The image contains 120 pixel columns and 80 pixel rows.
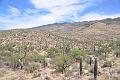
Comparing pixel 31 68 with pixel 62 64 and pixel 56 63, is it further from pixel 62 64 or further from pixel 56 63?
pixel 62 64

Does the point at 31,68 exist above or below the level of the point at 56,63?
below

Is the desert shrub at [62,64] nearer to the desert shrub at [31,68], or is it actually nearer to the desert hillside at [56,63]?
the desert hillside at [56,63]

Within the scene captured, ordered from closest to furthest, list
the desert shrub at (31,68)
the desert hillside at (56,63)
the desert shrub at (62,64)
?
1. the desert hillside at (56,63)
2. the desert shrub at (62,64)
3. the desert shrub at (31,68)

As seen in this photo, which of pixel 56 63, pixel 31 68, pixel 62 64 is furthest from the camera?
pixel 31 68

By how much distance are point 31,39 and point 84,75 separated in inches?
2144

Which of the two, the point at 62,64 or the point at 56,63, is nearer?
the point at 62,64

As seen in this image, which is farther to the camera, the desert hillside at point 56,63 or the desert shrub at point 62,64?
the desert shrub at point 62,64

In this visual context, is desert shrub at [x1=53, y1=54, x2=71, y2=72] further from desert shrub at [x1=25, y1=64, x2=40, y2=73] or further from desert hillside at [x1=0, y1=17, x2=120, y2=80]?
desert shrub at [x1=25, y1=64, x2=40, y2=73]

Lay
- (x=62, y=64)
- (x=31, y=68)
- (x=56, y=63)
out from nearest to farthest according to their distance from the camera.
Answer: (x=62, y=64) < (x=56, y=63) < (x=31, y=68)

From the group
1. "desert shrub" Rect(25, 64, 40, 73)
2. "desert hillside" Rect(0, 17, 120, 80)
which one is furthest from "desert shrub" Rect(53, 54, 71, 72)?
"desert shrub" Rect(25, 64, 40, 73)

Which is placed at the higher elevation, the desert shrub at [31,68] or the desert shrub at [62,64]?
the desert shrub at [62,64]

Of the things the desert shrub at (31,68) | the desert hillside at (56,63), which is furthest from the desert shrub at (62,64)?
the desert shrub at (31,68)

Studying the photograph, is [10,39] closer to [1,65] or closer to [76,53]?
[1,65]

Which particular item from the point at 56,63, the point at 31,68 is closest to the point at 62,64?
the point at 56,63
